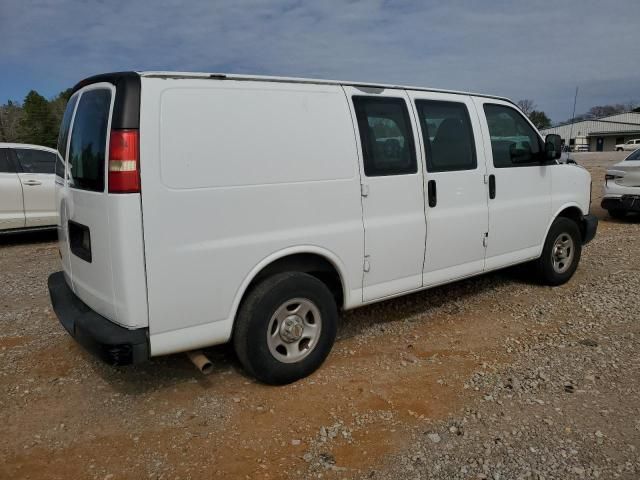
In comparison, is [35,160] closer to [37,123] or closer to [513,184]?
[513,184]

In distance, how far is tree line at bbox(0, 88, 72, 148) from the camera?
42.5 m

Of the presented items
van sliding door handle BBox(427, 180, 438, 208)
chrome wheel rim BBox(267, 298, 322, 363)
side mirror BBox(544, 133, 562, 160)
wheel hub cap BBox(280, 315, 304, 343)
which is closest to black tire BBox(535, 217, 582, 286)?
side mirror BBox(544, 133, 562, 160)

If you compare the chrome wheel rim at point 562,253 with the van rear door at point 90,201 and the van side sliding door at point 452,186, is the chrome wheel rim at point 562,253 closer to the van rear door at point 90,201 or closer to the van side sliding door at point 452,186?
the van side sliding door at point 452,186

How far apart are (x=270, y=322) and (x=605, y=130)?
3790 inches

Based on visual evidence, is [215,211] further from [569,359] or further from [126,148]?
[569,359]

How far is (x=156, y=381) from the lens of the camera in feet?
12.4

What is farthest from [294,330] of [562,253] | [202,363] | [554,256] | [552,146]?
[562,253]

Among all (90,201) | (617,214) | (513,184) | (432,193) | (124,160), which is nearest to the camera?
(124,160)

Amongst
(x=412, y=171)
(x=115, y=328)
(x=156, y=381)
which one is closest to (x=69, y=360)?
(x=156, y=381)

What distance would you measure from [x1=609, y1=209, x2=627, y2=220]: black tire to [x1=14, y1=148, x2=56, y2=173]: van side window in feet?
36.0

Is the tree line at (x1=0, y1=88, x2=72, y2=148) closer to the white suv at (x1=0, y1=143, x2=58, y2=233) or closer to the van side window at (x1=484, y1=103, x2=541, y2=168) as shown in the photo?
the white suv at (x1=0, y1=143, x2=58, y2=233)

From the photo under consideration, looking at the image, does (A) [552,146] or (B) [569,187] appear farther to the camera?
(B) [569,187]

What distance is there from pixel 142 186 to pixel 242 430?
5.19 feet

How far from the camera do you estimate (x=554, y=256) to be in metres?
5.79
